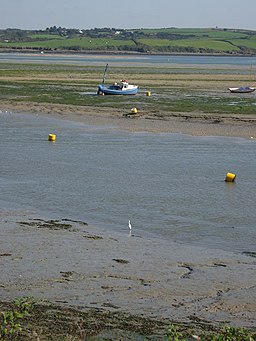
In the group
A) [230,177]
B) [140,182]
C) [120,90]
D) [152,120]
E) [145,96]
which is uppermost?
[230,177]

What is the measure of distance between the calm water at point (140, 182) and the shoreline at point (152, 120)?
5.41 ft

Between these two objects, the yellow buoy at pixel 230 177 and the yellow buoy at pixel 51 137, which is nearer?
the yellow buoy at pixel 230 177

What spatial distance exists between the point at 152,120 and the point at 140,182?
50.3 feet

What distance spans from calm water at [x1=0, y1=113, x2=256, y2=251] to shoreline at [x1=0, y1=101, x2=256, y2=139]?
1.65 metres

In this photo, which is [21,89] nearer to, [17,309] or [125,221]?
[125,221]

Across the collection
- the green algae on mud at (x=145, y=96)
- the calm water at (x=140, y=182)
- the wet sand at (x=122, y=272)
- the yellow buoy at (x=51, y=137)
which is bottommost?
the green algae on mud at (x=145, y=96)

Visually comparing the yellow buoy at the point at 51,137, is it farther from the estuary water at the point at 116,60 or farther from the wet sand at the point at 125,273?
the estuary water at the point at 116,60

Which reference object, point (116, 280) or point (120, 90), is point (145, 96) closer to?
point (120, 90)

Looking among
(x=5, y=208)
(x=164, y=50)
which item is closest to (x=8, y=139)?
(x=5, y=208)

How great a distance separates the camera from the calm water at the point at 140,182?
16.3m

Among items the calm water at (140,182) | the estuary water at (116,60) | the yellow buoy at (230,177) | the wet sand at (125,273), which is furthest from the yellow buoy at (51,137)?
the estuary water at (116,60)

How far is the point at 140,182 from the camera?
68.5ft

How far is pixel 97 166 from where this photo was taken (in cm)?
2339

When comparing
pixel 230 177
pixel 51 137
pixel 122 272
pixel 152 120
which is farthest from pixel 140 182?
pixel 152 120
